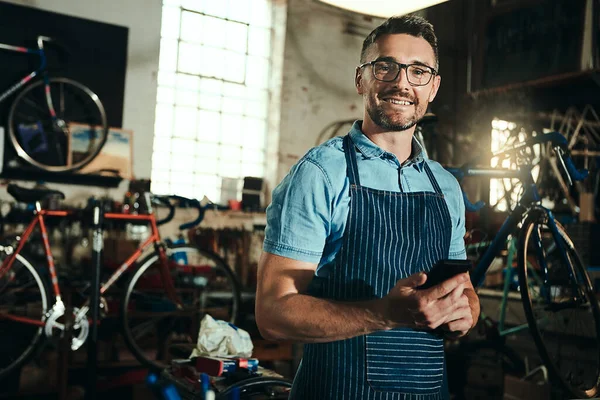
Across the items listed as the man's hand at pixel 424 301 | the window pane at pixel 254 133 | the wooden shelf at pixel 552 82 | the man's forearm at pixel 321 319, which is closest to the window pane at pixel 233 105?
the window pane at pixel 254 133

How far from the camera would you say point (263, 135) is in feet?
20.0

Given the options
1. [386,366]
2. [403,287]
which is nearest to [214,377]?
[386,366]

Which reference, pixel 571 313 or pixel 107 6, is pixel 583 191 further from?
pixel 107 6

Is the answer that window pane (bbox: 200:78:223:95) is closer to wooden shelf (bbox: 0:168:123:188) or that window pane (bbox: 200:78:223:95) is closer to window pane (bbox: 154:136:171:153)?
window pane (bbox: 154:136:171:153)

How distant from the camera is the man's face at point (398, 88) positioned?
1.56 meters

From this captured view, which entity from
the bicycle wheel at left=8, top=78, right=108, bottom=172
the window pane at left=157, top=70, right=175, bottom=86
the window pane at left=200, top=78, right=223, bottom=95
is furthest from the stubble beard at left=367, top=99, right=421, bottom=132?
the window pane at left=200, top=78, right=223, bottom=95

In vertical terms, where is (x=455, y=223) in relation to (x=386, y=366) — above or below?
above

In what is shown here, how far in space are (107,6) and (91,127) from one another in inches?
38.2

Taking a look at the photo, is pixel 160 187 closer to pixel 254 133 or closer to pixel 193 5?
pixel 254 133

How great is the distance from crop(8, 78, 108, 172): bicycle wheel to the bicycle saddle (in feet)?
2.42

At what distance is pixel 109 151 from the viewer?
Answer: 200 inches

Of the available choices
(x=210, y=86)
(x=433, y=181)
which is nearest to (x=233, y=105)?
(x=210, y=86)

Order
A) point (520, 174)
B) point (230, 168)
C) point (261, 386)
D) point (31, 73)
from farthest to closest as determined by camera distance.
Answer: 1. point (230, 168)
2. point (31, 73)
3. point (520, 174)
4. point (261, 386)

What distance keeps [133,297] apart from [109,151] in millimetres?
1243
